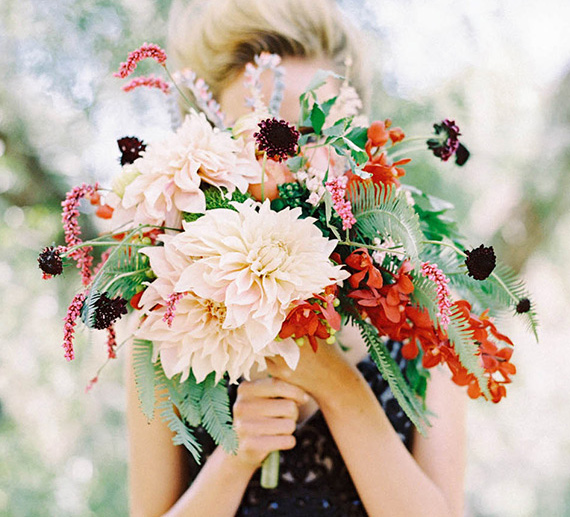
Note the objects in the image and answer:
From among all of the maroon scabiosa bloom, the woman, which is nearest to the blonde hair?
the woman

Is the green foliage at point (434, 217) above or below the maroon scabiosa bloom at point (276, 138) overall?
above

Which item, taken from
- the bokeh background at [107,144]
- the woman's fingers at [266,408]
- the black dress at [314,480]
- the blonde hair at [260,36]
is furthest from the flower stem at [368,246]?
the bokeh background at [107,144]

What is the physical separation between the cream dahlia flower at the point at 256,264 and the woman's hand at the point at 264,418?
0.26 metres

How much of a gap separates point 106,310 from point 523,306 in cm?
50

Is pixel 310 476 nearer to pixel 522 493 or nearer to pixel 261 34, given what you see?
pixel 261 34

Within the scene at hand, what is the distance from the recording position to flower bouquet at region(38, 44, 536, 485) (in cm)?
71

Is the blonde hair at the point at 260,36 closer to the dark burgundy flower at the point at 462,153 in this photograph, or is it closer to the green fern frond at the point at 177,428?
the dark burgundy flower at the point at 462,153

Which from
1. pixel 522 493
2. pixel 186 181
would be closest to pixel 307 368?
pixel 186 181

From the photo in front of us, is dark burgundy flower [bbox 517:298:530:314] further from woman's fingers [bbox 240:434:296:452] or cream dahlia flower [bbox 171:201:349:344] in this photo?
woman's fingers [bbox 240:434:296:452]

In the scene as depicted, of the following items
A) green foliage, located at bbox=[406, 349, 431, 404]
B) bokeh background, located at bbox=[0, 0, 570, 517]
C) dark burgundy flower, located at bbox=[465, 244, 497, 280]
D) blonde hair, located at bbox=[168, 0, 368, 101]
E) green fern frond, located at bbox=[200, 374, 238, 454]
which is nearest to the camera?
dark burgundy flower, located at bbox=[465, 244, 497, 280]

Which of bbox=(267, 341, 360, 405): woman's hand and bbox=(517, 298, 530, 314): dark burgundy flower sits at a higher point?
bbox=(517, 298, 530, 314): dark burgundy flower

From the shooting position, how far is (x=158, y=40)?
6.93ft

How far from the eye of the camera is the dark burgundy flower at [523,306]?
78cm

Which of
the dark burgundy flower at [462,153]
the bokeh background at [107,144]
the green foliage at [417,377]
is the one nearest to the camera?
the dark burgundy flower at [462,153]
